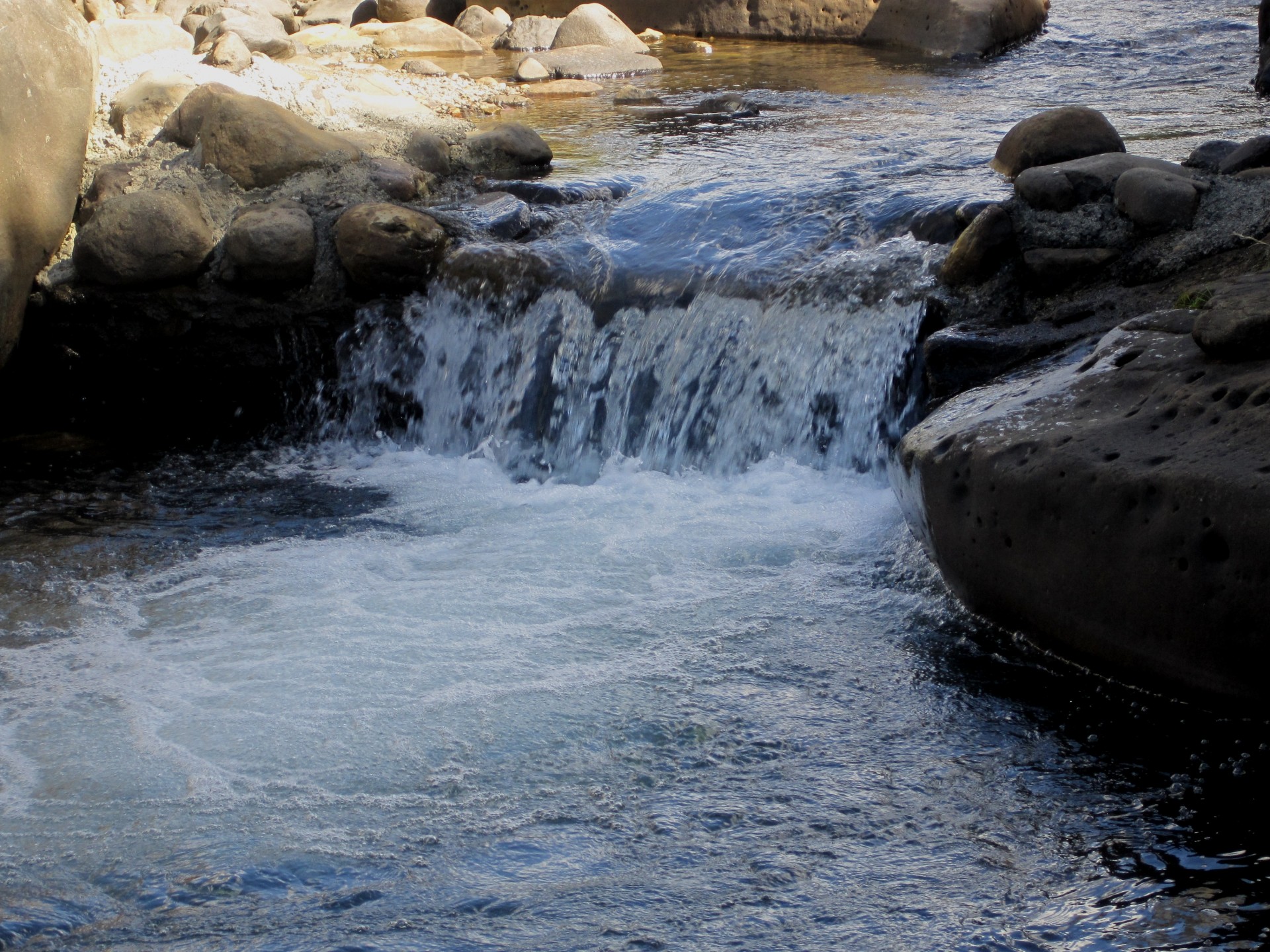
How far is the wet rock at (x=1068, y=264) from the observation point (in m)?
4.94

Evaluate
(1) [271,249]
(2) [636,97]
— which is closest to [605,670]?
(1) [271,249]

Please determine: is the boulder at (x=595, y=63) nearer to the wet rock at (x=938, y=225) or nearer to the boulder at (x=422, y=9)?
the boulder at (x=422, y=9)

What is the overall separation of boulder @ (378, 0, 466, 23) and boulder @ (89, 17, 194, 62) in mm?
6085

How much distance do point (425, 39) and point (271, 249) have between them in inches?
394

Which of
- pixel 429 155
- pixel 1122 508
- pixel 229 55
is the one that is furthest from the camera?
pixel 229 55

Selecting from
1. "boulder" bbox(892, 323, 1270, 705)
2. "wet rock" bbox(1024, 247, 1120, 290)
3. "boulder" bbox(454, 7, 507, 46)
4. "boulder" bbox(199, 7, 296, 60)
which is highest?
"boulder" bbox(454, 7, 507, 46)

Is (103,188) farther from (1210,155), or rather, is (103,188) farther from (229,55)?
(1210,155)

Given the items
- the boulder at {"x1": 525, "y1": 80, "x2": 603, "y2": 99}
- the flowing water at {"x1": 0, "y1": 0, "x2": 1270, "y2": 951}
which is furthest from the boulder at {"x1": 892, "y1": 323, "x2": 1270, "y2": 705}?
the boulder at {"x1": 525, "y1": 80, "x2": 603, "y2": 99}

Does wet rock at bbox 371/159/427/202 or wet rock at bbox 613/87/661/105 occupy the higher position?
wet rock at bbox 613/87/661/105

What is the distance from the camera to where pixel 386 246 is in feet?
20.0

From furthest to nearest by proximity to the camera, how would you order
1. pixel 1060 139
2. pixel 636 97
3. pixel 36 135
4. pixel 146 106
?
1. pixel 636 97
2. pixel 146 106
3. pixel 36 135
4. pixel 1060 139

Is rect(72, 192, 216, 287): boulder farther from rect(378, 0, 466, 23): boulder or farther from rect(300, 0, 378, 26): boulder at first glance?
rect(300, 0, 378, 26): boulder

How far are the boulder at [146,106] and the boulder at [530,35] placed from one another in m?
7.66

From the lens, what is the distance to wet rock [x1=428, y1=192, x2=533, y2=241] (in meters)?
6.43
